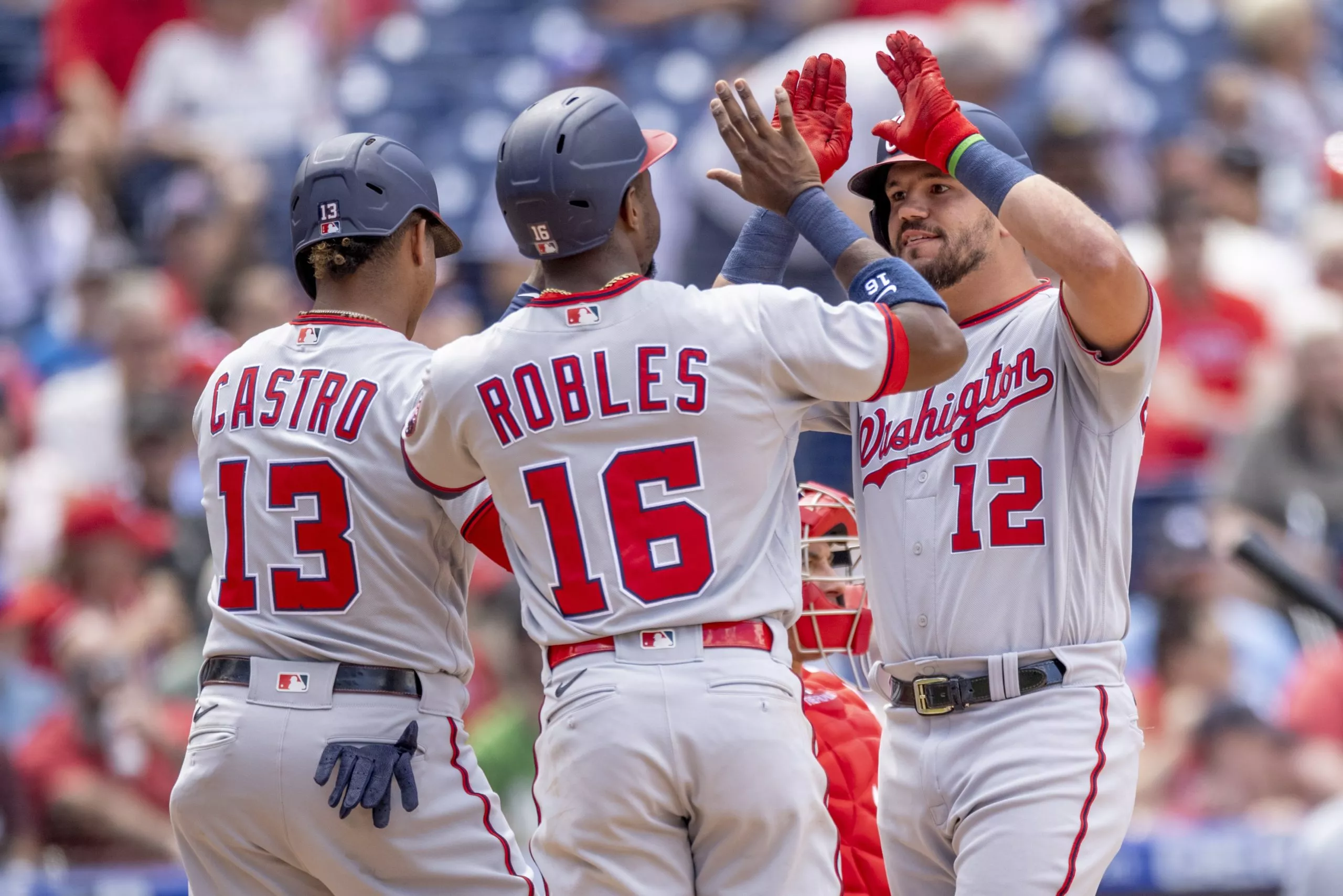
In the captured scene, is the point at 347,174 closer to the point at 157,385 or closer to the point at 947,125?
the point at 947,125

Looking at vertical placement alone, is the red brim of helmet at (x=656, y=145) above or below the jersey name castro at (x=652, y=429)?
above

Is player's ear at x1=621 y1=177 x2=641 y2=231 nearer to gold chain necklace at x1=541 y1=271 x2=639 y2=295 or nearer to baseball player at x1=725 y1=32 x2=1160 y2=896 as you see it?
gold chain necklace at x1=541 y1=271 x2=639 y2=295

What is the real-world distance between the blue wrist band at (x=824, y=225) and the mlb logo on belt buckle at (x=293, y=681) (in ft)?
4.39

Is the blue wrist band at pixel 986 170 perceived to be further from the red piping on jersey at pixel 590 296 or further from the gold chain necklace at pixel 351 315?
the gold chain necklace at pixel 351 315

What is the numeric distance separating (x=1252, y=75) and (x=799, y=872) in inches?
314

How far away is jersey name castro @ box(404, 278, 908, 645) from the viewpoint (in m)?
3.32

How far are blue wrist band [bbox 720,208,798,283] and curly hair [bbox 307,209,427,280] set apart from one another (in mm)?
695

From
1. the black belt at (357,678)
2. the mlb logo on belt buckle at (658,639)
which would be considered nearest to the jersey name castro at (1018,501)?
the mlb logo on belt buckle at (658,639)

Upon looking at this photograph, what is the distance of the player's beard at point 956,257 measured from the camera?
3.91m

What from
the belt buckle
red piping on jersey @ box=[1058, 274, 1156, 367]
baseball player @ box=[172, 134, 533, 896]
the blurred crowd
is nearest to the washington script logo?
red piping on jersey @ box=[1058, 274, 1156, 367]

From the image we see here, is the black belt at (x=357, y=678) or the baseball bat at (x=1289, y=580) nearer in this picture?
the black belt at (x=357, y=678)

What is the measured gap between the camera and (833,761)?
4.04 m

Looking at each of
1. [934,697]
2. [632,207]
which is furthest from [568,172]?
[934,697]

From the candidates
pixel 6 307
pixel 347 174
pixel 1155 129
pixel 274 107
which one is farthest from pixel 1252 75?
pixel 347 174
